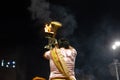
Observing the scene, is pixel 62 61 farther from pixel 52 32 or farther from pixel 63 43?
pixel 52 32

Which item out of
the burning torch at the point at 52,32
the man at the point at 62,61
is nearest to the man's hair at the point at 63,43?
the man at the point at 62,61

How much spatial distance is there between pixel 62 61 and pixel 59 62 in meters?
0.06

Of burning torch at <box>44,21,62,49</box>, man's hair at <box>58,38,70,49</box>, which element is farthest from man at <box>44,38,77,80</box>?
burning torch at <box>44,21,62,49</box>

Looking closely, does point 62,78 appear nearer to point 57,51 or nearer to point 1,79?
point 57,51

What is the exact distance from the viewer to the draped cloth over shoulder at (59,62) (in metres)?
5.27

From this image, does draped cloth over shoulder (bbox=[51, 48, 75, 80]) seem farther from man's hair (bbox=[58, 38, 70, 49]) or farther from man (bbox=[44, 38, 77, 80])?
man's hair (bbox=[58, 38, 70, 49])

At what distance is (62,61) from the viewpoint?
537cm

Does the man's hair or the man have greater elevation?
the man's hair

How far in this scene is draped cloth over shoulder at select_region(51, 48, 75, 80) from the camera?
5273 millimetres

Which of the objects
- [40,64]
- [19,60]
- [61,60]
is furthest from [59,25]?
[19,60]

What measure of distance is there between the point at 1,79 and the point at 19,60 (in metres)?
5.64

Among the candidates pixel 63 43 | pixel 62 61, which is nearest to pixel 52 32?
pixel 63 43

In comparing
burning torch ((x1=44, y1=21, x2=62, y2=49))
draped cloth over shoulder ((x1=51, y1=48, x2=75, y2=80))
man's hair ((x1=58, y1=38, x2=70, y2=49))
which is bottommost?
draped cloth over shoulder ((x1=51, y1=48, x2=75, y2=80))

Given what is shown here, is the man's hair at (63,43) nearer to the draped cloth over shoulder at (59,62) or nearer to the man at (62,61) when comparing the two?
the man at (62,61)
